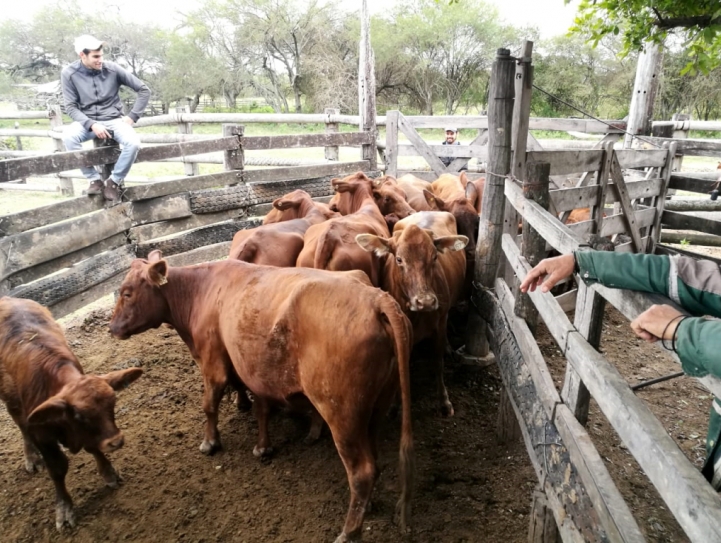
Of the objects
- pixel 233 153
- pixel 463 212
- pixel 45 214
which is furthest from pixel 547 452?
pixel 233 153

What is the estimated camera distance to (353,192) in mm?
6684

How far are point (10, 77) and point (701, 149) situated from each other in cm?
4594

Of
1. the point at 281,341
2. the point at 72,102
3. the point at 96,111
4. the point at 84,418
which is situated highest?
the point at 72,102

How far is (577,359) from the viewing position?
2236mm

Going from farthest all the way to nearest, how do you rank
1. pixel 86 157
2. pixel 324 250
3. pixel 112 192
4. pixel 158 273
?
pixel 112 192 → pixel 86 157 → pixel 324 250 → pixel 158 273

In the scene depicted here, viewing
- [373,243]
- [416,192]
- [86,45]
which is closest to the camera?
[373,243]

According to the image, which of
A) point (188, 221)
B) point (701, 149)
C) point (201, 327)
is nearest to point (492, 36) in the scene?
point (701, 149)

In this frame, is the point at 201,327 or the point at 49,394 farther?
the point at 201,327

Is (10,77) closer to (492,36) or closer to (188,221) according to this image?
(492,36)

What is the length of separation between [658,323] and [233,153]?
7.09 m

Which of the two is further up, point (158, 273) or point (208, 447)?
point (158, 273)

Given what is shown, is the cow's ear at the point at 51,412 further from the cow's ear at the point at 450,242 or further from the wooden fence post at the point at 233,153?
the wooden fence post at the point at 233,153

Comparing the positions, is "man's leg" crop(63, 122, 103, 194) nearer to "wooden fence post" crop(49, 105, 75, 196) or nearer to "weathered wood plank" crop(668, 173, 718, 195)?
"wooden fence post" crop(49, 105, 75, 196)

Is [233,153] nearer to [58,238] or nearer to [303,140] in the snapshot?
[303,140]
